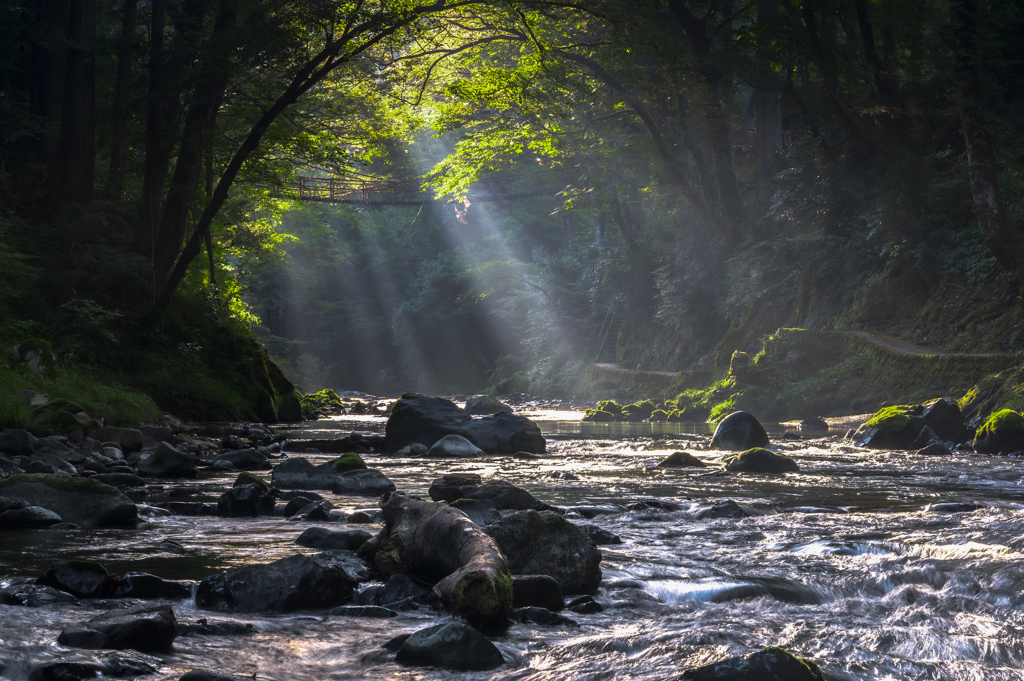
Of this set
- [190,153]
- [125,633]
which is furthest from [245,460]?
[190,153]

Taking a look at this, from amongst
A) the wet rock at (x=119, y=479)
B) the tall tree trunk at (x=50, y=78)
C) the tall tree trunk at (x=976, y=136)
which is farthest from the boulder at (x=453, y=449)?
the tall tree trunk at (x=50, y=78)

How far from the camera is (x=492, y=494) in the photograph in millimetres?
5156

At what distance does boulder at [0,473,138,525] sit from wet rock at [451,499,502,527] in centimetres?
204

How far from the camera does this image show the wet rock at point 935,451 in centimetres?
924

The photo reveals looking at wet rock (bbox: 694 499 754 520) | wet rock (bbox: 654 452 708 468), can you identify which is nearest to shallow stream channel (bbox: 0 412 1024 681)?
wet rock (bbox: 694 499 754 520)

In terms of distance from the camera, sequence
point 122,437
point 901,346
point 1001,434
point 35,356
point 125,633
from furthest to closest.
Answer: point 901,346 → point 35,356 → point 1001,434 → point 122,437 → point 125,633

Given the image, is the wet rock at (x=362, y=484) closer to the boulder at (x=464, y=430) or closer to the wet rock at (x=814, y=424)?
the boulder at (x=464, y=430)

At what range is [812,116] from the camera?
54.7 ft

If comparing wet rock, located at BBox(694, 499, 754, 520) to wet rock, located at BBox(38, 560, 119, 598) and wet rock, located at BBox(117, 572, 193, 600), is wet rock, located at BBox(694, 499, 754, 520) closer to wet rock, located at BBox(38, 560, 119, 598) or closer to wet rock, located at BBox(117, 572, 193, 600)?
wet rock, located at BBox(117, 572, 193, 600)

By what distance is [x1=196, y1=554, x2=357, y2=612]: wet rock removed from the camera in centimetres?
314

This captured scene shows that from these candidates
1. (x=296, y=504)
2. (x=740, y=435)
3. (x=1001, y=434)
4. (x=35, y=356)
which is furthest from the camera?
(x=740, y=435)

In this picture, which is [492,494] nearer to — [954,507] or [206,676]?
[206,676]

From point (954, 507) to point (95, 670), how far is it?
5.23 metres

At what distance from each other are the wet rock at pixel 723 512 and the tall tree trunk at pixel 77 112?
12.6m
